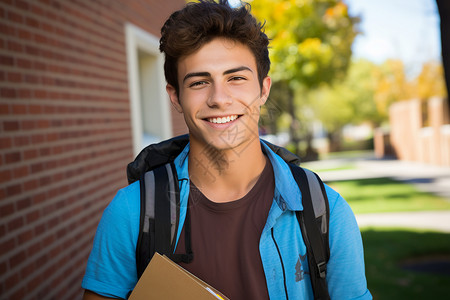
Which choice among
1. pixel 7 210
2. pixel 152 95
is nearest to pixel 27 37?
pixel 7 210

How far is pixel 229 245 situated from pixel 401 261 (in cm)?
521

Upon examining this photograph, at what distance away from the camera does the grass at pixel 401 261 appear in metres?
5.19

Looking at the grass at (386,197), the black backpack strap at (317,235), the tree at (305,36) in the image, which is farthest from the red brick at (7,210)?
the tree at (305,36)

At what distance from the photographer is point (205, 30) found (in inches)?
76.6

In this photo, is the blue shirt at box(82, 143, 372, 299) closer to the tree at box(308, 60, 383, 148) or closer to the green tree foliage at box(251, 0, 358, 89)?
the green tree foliage at box(251, 0, 358, 89)

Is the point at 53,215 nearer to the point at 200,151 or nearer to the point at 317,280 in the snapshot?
the point at 200,151

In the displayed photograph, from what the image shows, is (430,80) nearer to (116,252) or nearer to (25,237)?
(25,237)

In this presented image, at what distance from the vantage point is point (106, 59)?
520 centimetres

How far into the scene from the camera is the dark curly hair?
1943 mm

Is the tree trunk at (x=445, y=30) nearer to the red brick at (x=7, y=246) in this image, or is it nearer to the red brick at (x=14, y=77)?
the red brick at (x=14, y=77)

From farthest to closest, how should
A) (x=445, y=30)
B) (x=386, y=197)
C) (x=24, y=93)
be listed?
(x=386, y=197) → (x=445, y=30) → (x=24, y=93)

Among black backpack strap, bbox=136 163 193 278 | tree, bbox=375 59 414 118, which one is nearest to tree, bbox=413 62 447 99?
tree, bbox=375 59 414 118

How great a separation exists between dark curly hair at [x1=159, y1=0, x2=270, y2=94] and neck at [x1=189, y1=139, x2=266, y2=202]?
1.19 ft

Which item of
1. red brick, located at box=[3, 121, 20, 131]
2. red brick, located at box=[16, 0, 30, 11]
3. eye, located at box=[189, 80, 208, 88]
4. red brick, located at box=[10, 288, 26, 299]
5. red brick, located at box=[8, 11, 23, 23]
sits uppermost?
red brick, located at box=[16, 0, 30, 11]
